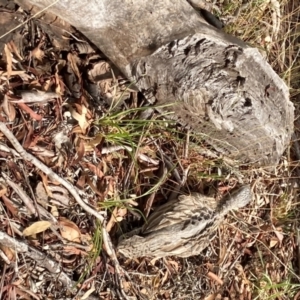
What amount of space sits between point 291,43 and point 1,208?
1.48 meters

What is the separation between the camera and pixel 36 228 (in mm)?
1760

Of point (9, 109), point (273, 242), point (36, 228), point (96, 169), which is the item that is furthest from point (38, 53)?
point (273, 242)

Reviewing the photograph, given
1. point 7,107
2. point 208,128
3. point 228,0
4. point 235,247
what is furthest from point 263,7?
point 7,107

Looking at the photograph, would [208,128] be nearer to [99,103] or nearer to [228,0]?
[99,103]

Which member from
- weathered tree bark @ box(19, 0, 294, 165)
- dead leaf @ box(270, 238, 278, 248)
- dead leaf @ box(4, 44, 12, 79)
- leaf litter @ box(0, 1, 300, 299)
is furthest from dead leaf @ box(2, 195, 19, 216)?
dead leaf @ box(270, 238, 278, 248)

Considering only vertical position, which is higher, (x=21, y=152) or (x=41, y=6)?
(x=41, y=6)

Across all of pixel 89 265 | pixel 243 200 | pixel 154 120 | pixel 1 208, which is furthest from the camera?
pixel 243 200

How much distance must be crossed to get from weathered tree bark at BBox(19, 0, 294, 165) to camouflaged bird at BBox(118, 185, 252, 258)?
0.30m

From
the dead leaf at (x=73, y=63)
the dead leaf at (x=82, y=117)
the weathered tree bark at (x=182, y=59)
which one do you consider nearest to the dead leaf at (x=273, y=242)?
the weathered tree bark at (x=182, y=59)

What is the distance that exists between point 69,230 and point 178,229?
0.39 m

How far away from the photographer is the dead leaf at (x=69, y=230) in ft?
6.08

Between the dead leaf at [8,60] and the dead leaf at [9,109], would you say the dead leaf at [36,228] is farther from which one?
the dead leaf at [8,60]

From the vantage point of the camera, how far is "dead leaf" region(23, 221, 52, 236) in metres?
1.75

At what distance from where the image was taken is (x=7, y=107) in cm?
175
